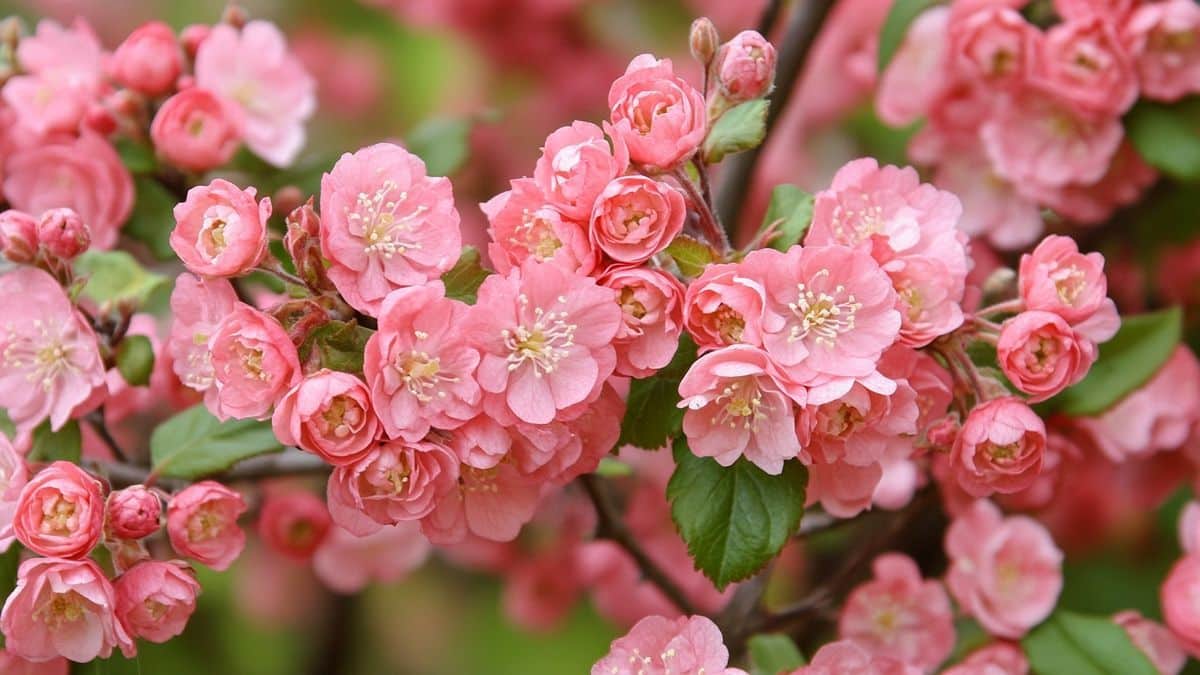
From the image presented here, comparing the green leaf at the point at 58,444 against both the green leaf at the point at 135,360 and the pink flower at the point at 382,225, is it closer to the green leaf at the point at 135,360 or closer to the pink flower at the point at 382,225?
the green leaf at the point at 135,360

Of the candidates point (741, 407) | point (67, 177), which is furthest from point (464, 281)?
point (67, 177)

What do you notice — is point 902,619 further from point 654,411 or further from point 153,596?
point 153,596

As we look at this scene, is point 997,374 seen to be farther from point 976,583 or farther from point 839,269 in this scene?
point 976,583

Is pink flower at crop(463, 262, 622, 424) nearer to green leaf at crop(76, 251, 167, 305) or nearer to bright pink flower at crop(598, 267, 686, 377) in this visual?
bright pink flower at crop(598, 267, 686, 377)

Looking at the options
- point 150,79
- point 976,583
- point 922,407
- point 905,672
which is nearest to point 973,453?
point 922,407

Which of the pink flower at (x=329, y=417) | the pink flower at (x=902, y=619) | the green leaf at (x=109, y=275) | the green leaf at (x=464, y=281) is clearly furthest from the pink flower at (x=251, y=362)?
the pink flower at (x=902, y=619)

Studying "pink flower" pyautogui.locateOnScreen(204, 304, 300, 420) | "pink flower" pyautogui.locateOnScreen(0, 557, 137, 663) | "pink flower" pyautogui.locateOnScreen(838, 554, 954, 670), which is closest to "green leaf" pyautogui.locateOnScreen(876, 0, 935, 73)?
"pink flower" pyautogui.locateOnScreen(838, 554, 954, 670)
